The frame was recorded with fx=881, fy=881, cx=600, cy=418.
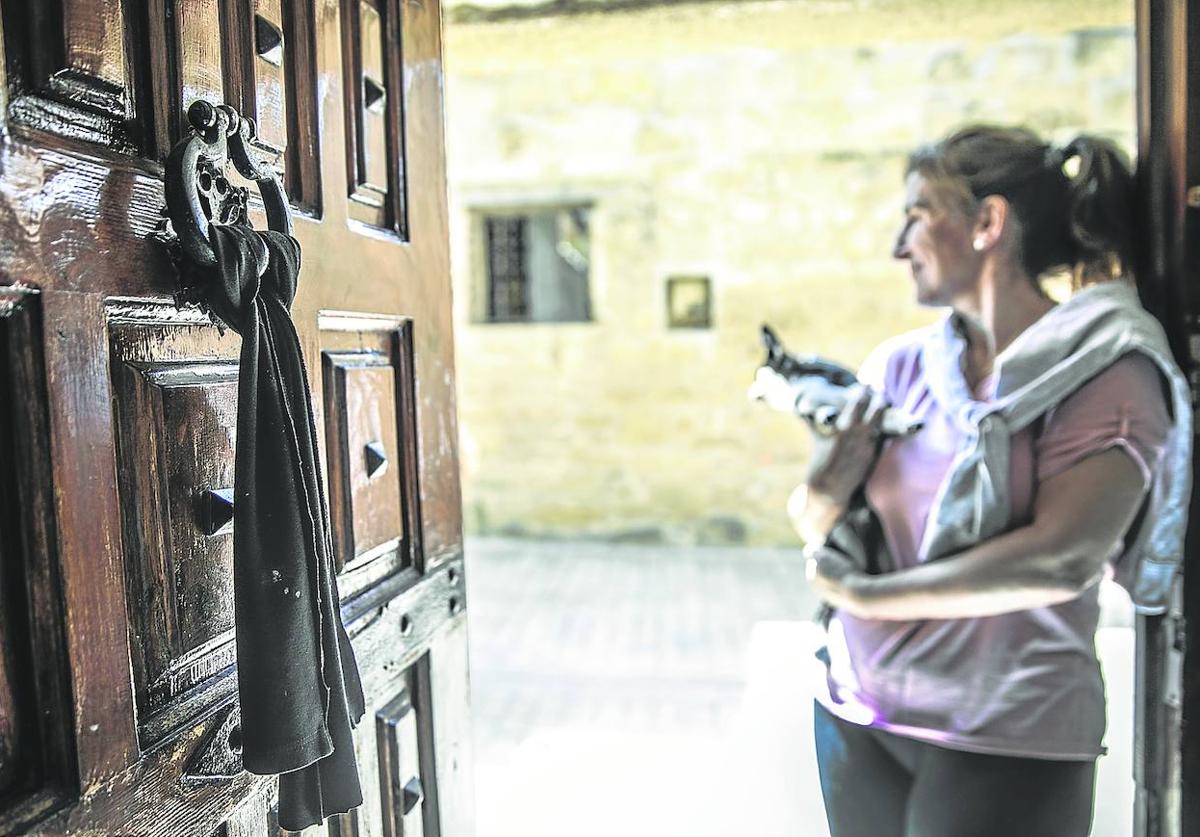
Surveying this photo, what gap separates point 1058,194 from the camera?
1312 millimetres

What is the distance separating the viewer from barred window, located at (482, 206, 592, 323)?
247 inches

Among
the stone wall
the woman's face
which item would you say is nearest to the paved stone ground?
the stone wall

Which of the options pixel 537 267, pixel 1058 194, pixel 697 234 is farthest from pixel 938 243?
pixel 537 267

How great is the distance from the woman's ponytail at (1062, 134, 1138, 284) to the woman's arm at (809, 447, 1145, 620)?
360mm

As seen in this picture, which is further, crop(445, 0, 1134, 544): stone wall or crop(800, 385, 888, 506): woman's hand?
crop(445, 0, 1134, 544): stone wall

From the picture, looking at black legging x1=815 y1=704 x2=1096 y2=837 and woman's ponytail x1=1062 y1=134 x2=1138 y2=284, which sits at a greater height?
woman's ponytail x1=1062 y1=134 x2=1138 y2=284

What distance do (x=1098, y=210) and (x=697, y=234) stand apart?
4.87 m

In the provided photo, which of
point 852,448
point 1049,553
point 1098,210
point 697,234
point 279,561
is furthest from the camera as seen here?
point 697,234

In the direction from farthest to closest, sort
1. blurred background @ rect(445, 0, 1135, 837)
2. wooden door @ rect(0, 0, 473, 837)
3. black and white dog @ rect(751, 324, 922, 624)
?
1. blurred background @ rect(445, 0, 1135, 837)
2. black and white dog @ rect(751, 324, 922, 624)
3. wooden door @ rect(0, 0, 473, 837)

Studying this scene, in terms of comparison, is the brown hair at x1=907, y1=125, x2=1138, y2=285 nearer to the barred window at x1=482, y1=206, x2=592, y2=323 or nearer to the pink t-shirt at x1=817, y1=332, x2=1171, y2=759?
the pink t-shirt at x1=817, y1=332, x2=1171, y2=759

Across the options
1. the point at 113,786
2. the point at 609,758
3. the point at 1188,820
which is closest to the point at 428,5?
the point at 113,786

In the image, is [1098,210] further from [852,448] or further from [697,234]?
[697,234]

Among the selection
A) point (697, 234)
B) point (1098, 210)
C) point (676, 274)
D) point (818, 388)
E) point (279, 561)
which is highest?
point (697, 234)

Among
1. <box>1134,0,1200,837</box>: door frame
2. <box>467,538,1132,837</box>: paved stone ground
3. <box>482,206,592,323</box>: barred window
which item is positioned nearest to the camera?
<box>1134,0,1200,837</box>: door frame
